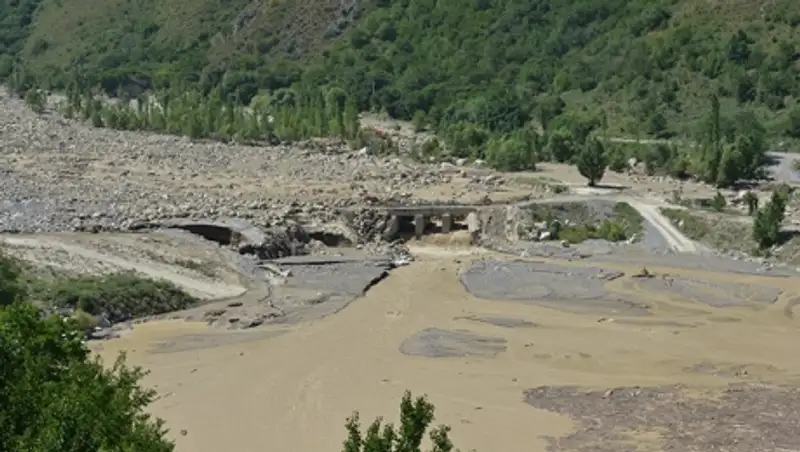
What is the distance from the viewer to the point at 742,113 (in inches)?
3671

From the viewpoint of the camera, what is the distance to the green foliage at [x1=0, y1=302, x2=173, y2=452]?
52.4 feet

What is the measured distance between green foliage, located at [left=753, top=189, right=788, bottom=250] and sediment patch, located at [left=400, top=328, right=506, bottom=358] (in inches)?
772

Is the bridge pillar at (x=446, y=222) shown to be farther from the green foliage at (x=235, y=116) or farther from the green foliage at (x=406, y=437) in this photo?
the green foliage at (x=406, y=437)

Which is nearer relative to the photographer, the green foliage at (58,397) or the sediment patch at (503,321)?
the green foliage at (58,397)

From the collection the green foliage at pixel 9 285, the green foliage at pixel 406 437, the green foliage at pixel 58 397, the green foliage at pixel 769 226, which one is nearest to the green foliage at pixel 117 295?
the green foliage at pixel 9 285

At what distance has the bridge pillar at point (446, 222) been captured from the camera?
66188mm

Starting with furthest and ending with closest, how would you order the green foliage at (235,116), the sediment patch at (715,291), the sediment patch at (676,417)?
the green foliage at (235,116) < the sediment patch at (715,291) < the sediment patch at (676,417)

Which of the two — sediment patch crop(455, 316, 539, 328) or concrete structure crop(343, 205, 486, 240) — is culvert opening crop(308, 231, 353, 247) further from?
sediment patch crop(455, 316, 539, 328)

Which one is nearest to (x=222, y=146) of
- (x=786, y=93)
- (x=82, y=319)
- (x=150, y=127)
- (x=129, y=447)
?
(x=150, y=127)

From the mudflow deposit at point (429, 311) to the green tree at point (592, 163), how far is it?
110 centimetres

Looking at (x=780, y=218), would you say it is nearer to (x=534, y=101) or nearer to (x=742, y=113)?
(x=742, y=113)

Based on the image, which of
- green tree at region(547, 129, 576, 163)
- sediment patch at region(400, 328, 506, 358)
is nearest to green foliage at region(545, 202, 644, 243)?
sediment patch at region(400, 328, 506, 358)

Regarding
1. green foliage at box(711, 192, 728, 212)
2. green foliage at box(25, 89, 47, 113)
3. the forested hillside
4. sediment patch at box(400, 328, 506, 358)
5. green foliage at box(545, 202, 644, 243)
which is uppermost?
the forested hillside

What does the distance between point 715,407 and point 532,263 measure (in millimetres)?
23066
